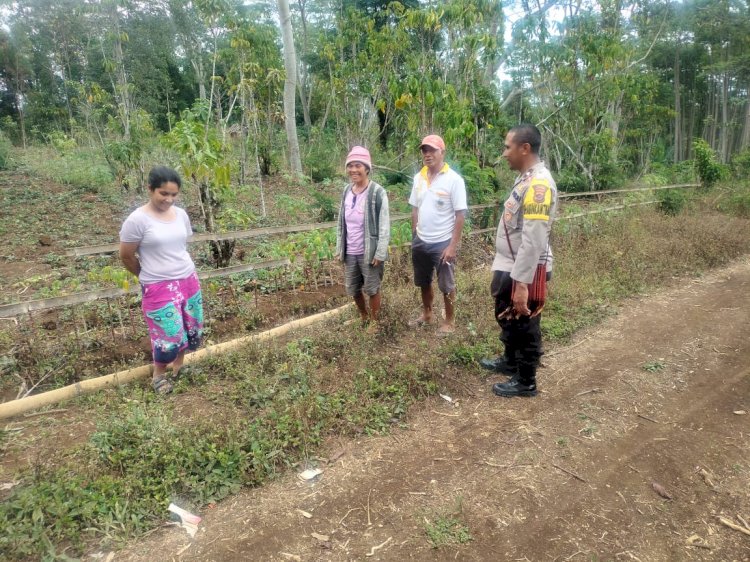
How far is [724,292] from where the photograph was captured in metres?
5.71

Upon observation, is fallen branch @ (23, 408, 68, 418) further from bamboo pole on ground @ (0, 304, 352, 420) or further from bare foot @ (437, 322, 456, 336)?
A: bare foot @ (437, 322, 456, 336)

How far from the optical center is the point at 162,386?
3447 millimetres

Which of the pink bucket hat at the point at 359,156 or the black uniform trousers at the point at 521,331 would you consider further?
the pink bucket hat at the point at 359,156

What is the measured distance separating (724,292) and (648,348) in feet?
7.63

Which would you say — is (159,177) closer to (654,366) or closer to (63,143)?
(654,366)

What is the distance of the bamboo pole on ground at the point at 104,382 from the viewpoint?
10.5ft

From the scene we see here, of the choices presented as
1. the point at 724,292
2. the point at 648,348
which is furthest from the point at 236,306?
the point at 724,292

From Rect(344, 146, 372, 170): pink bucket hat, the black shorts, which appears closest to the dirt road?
the black shorts

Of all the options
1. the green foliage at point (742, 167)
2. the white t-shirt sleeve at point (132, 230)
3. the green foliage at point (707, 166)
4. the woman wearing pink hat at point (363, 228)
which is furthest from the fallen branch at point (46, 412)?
the green foliage at point (742, 167)

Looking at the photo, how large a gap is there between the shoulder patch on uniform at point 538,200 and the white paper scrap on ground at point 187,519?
98.5 inches

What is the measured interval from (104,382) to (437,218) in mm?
2896

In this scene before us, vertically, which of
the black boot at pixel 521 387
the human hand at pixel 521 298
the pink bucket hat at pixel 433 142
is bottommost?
the black boot at pixel 521 387

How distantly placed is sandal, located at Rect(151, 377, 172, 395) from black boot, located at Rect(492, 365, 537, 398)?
240 cm

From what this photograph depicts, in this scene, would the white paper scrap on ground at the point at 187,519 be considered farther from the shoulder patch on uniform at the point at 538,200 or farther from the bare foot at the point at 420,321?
the bare foot at the point at 420,321
